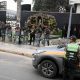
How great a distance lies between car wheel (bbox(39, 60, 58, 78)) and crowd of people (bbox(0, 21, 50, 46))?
30.4ft

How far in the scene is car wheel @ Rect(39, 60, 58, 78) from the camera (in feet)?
35.5

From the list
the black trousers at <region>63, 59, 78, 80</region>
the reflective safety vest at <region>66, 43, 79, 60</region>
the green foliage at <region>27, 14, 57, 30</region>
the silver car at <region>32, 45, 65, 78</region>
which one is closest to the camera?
the reflective safety vest at <region>66, 43, 79, 60</region>

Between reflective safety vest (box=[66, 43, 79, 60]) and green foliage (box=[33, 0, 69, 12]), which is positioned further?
green foliage (box=[33, 0, 69, 12])

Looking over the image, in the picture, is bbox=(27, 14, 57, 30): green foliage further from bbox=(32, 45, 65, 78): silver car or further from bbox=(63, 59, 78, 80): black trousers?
bbox=(63, 59, 78, 80): black trousers

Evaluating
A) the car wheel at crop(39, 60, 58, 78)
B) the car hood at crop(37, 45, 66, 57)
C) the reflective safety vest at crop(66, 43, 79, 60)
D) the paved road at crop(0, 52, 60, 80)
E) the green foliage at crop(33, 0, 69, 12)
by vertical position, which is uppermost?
the green foliage at crop(33, 0, 69, 12)

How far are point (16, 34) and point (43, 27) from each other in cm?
210

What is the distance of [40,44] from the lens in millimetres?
21188

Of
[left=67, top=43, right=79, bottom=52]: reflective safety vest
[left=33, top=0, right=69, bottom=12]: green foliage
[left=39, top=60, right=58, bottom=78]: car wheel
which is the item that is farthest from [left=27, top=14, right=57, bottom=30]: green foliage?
[left=33, top=0, right=69, bottom=12]: green foliage

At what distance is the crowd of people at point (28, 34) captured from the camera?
811 inches

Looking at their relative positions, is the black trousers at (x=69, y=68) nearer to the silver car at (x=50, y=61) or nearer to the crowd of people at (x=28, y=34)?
the silver car at (x=50, y=61)

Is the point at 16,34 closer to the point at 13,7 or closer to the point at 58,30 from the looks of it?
the point at 58,30

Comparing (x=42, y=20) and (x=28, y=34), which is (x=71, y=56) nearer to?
(x=28, y=34)

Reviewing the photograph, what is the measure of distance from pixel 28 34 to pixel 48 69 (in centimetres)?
1118

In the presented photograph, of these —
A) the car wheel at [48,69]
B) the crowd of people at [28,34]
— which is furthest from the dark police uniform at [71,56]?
the crowd of people at [28,34]
